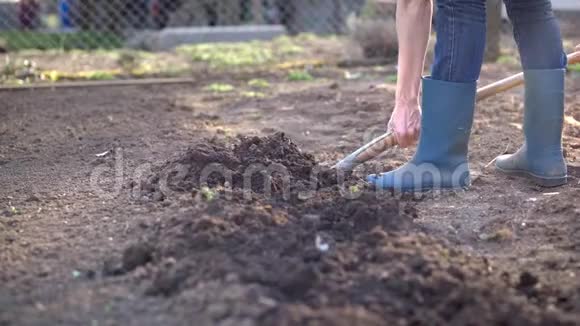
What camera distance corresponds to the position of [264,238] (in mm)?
2287

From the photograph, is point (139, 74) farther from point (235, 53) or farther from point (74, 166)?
point (74, 166)

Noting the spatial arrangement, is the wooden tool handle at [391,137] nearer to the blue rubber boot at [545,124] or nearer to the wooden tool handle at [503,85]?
the wooden tool handle at [503,85]

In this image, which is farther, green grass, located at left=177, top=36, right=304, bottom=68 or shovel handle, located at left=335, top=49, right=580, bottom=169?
green grass, located at left=177, top=36, right=304, bottom=68

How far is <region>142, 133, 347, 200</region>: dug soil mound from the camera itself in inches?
116

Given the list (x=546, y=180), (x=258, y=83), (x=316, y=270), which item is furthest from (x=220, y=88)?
(x=316, y=270)

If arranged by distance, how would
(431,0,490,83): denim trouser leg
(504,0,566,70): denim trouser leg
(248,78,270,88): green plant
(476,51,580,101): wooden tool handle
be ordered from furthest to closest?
(248,78,270,88): green plant
(476,51,580,101): wooden tool handle
(504,0,566,70): denim trouser leg
(431,0,490,83): denim trouser leg

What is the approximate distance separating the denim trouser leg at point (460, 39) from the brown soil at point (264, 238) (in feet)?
1.69

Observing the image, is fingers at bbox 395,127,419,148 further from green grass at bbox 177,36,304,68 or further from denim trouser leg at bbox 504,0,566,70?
green grass at bbox 177,36,304,68

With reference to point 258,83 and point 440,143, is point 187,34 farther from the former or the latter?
point 440,143

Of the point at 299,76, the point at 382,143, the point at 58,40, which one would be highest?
the point at 58,40

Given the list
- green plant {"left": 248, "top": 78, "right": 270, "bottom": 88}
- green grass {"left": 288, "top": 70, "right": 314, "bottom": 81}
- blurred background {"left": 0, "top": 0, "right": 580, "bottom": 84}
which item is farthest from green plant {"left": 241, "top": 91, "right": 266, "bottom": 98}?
blurred background {"left": 0, "top": 0, "right": 580, "bottom": 84}

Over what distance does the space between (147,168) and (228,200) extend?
927 mm

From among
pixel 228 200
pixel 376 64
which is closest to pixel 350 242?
pixel 228 200

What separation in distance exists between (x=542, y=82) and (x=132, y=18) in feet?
20.8
